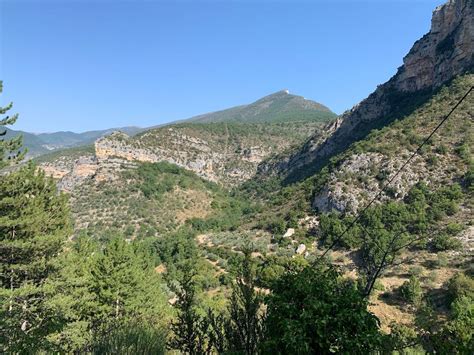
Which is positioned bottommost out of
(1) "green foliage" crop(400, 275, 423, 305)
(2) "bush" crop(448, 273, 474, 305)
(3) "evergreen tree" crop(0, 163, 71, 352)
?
(1) "green foliage" crop(400, 275, 423, 305)

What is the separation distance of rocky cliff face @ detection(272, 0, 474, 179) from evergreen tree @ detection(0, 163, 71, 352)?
192 feet

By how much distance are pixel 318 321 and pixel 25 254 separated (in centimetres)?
1538

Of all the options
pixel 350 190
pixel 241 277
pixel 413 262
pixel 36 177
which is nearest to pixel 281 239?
pixel 350 190

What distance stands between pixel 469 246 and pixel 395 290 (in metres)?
8.82

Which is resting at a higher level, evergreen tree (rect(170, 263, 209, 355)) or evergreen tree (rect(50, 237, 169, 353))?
evergreen tree (rect(170, 263, 209, 355))

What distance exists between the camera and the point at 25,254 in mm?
14695

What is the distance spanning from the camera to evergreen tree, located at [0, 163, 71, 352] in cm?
1330

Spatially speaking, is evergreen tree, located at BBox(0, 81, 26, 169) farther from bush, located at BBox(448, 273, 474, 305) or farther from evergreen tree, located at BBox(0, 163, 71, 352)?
bush, located at BBox(448, 273, 474, 305)

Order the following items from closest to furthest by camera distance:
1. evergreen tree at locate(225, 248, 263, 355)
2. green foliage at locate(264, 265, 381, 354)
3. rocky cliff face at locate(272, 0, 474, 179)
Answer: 1. green foliage at locate(264, 265, 381, 354)
2. evergreen tree at locate(225, 248, 263, 355)
3. rocky cliff face at locate(272, 0, 474, 179)

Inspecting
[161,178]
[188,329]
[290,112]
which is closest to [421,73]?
[161,178]

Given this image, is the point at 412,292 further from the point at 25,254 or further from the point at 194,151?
the point at 194,151

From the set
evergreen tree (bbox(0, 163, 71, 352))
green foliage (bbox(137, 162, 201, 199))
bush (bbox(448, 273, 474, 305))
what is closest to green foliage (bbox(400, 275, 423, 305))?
bush (bbox(448, 273, 474, 305))

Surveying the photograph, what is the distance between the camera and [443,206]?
109 ft

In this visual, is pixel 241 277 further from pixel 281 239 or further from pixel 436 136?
pixel 436 136
